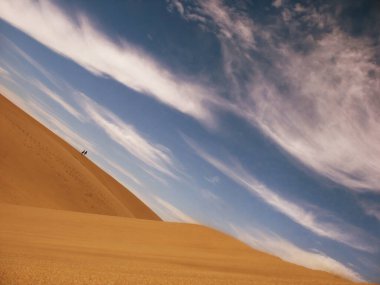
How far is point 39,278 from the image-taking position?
3.39m

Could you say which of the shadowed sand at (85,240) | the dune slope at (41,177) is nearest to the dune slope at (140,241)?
the shadowed sand at (85,240)

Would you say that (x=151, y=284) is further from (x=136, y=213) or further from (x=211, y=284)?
(x=136, y=213)

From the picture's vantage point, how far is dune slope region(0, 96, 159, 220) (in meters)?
21.1

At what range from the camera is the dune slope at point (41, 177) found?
21142 mm

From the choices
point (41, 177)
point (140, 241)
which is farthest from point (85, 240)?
point (41, 177)

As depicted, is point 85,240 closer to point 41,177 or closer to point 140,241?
point 140,241

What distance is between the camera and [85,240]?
1036 cm

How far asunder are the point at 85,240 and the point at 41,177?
15589 mm

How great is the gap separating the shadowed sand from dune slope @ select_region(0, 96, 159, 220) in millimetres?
81

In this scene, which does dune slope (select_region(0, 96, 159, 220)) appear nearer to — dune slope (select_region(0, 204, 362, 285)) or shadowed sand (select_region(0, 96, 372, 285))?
shadowed sand (select_region(0, 96, 372, 285))

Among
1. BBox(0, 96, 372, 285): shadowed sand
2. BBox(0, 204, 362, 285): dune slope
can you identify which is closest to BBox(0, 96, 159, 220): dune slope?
BBox(0, 96, 372, 285): shadowed sand

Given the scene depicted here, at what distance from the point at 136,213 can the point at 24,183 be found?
22.7 m

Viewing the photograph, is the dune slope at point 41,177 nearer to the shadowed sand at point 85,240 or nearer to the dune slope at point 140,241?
the shadowed sand at point 85,240

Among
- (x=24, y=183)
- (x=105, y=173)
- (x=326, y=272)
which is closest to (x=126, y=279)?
(x=326, y=272)
